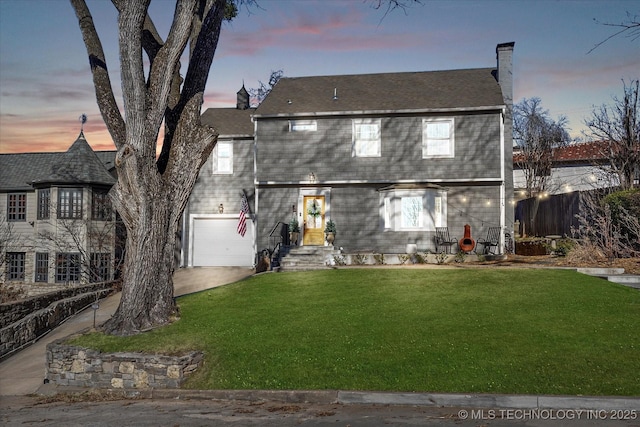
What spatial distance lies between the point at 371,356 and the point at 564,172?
1576 inches

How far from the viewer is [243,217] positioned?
993 inches

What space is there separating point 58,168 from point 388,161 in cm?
1613

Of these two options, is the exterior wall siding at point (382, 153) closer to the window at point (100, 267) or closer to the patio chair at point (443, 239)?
the patio chair at point (443, 239)

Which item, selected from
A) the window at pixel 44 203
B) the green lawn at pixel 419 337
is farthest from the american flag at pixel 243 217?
the window at pixel 44 203

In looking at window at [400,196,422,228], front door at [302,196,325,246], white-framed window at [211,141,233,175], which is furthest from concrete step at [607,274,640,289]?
white-framed window at [211,141,233,175]

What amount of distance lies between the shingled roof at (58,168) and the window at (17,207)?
444 mm

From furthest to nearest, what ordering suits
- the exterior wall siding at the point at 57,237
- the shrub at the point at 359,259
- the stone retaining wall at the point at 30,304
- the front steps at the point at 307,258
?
the exterior wall siding at the point at 57,237 → the shrub at the point at 359,259 → the front steps at the point at 307,258 → the stone retaining wall at the point at 30,304

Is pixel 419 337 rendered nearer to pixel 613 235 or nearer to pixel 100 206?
pixel 613 235

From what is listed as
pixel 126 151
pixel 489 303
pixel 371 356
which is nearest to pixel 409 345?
pixel 371 356

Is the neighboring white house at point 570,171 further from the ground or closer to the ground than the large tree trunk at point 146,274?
further from the ground

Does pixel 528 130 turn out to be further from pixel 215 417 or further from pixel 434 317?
pixel 215 417

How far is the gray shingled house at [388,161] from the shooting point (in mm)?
22875

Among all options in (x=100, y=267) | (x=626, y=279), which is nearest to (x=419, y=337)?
(x=626, y=279)

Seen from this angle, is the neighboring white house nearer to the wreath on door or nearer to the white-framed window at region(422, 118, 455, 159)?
the white-framed window at region(422, 118, 455, 159)
